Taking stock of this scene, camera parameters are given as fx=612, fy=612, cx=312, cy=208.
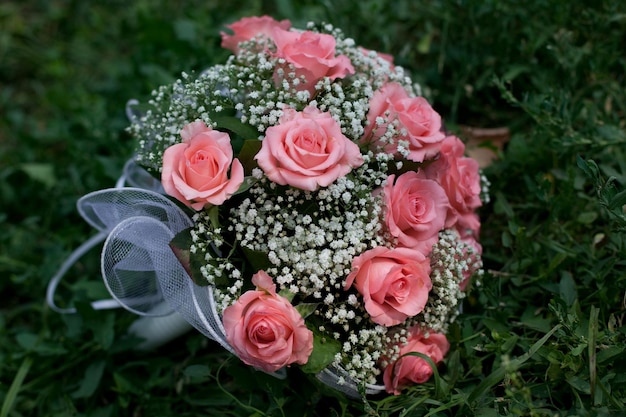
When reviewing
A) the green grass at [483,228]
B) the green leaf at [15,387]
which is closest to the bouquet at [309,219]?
the green grass at [483,228]

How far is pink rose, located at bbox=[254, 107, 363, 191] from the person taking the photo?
1010mm

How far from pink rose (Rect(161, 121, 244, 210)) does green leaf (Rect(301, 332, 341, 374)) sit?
1.00 feet

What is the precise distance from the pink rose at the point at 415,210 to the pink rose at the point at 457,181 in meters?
0.08

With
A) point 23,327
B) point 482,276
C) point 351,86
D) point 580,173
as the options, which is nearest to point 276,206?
point 351,86

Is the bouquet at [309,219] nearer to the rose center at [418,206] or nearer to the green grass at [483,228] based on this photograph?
the rose center at [418,206]

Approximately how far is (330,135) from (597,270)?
70 centimetres

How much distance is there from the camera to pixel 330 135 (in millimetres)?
1061

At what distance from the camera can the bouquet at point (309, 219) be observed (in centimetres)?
104

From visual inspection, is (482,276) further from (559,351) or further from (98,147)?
(98,147)

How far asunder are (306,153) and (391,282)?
27cm

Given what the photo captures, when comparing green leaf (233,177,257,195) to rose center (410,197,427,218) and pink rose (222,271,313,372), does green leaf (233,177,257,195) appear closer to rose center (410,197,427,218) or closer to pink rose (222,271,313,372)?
pink rose (222,271,313,372)

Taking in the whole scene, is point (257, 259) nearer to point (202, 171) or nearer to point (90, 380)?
point (202, 171)

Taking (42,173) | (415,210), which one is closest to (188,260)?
(415,210)

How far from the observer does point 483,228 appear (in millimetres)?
1595
